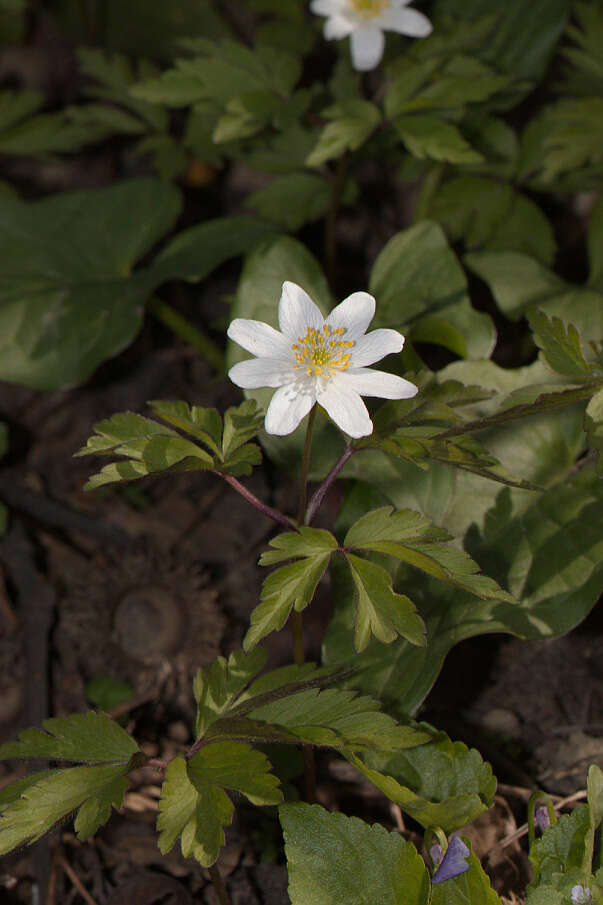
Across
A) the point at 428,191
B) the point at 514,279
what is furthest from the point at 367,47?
the point at 514,279

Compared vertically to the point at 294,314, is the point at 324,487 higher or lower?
lower

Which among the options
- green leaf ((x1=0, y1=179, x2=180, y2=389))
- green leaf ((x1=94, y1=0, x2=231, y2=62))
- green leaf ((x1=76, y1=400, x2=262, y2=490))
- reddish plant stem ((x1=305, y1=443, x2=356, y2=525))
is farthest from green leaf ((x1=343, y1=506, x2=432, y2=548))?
green leaf ((x1=94, y1=0, x2=231, y2=62))

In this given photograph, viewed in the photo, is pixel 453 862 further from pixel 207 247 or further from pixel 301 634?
pixel 207 247

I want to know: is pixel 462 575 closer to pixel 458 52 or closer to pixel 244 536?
pixel 244 536

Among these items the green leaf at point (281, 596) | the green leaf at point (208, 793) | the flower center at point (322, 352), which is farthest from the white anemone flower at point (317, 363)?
the green leaf at point (208, 793)

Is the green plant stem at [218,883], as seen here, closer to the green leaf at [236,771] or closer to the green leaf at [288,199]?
the green leaf at [236,771]
